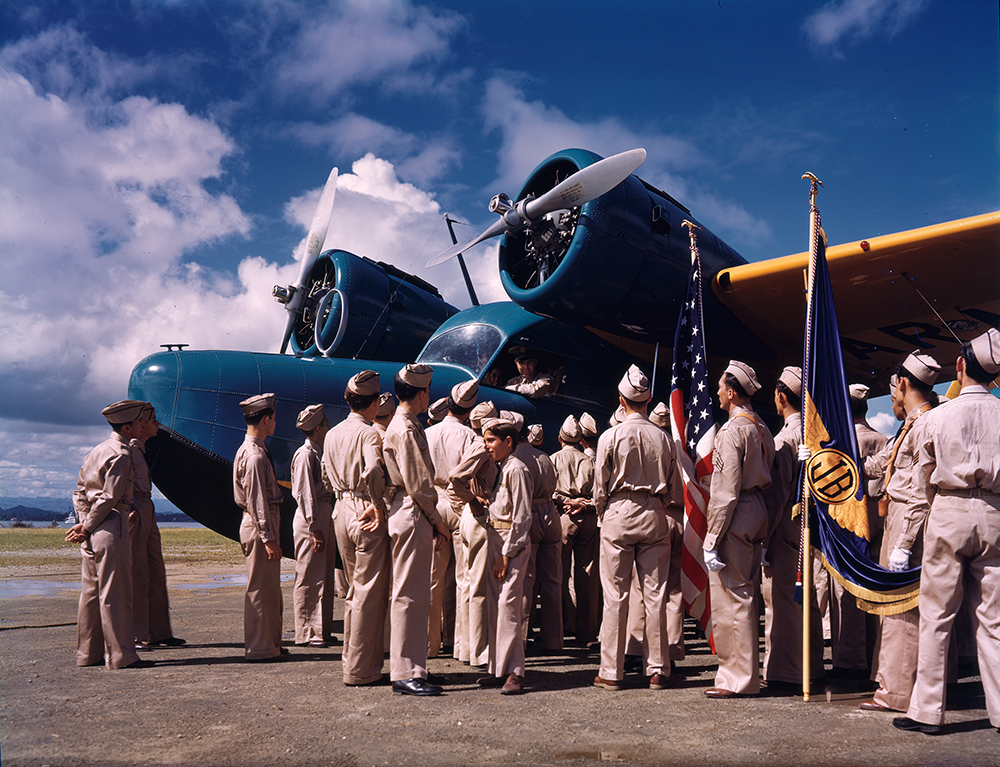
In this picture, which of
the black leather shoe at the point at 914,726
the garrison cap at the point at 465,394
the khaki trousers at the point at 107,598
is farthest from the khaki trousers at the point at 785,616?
the khaki trousers at the point at 107,598

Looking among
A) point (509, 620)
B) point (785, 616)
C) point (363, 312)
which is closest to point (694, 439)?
point (785, 616)

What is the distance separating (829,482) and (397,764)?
3.13 metres

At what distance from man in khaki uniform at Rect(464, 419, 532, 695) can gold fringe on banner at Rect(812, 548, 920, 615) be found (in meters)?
1.99

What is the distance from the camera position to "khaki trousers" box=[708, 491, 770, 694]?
13.7 ft

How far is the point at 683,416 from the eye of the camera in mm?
6531

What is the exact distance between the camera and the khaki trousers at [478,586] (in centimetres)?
486

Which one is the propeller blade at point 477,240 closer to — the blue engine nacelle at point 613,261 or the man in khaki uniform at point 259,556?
the blue engine nacelle at point 613,261

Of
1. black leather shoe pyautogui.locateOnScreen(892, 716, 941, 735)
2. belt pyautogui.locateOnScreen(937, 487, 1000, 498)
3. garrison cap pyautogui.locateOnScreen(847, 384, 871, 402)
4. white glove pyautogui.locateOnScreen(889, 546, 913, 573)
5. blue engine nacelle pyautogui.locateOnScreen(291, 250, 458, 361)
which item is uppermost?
blue engine nacelle pyautogui.locateOnScreen(291, 250, 458, 361)

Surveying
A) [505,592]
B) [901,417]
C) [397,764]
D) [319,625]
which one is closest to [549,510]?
[505,592]

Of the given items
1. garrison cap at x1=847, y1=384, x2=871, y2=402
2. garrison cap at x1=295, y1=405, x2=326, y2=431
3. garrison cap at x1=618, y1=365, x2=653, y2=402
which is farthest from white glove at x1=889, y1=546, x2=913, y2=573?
garrison cap at x1=295, y1=405, x2=326, y2=431

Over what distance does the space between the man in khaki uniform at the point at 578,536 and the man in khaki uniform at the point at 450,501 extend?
125 cm

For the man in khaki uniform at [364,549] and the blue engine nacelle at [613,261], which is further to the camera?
the blue engine nacelle at [613,261]

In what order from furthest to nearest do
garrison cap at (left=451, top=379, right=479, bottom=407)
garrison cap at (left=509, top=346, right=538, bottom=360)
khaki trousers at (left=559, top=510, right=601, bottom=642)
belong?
garrison cap at (left=509, top=346, right=538, bottom=360) → khaki trousers at (left=559, top=510, right=601, bottom=642) → garrison cap at (left=451, top=379, right=479, bottom=407)

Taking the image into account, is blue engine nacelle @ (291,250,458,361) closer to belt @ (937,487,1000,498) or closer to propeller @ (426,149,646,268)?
propeller @ (426,149,646,268)
